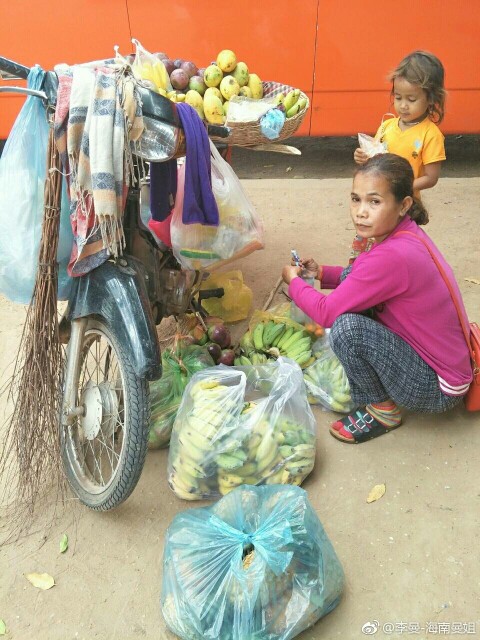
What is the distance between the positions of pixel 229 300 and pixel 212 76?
47.2 inches

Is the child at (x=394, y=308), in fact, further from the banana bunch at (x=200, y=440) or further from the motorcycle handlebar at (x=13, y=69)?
the motorcycle handlebar at (x=13, y=69)

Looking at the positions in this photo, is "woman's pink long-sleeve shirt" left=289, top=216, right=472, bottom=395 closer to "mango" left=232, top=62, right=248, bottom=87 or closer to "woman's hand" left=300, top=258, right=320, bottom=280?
"woman's hand" left=300, top=258, right=320, bottom=280

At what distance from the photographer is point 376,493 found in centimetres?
228

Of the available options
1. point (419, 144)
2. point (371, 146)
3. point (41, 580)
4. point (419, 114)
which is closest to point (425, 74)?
point (419, 114)

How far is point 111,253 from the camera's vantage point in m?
2.03

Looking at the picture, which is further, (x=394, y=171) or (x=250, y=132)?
(x=250, y=132)

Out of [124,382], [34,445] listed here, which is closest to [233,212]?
[124,382]

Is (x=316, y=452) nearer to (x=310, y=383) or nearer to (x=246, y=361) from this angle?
(x=310, y=383)

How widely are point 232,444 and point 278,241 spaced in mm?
2325

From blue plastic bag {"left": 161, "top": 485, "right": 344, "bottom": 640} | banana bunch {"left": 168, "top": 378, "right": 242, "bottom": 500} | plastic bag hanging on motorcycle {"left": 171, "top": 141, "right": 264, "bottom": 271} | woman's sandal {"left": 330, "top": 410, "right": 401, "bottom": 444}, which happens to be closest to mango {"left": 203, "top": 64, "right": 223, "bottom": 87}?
plastic bag hanging on motorcycle {"left": 171, "top": 141, "right": 264, "bottom": 271}

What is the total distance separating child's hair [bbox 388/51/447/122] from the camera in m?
2.85

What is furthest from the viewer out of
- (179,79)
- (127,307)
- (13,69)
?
(179,79)

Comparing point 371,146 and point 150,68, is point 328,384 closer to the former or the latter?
point 371,146

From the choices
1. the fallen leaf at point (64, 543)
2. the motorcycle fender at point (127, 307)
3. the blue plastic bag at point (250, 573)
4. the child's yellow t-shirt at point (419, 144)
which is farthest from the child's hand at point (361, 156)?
the fallen leaf at point (64, 543)
